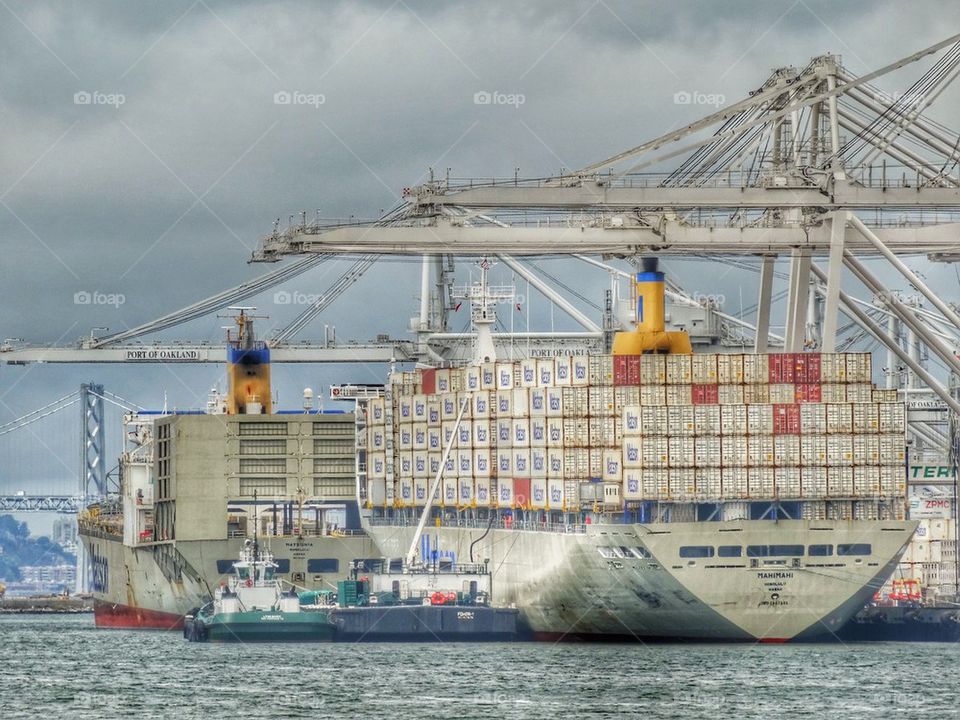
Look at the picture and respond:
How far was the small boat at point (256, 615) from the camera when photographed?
90.0 m

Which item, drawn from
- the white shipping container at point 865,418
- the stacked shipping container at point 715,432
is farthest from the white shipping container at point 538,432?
the white shipping container at point 865,418

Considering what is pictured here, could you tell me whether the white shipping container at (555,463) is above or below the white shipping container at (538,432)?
below

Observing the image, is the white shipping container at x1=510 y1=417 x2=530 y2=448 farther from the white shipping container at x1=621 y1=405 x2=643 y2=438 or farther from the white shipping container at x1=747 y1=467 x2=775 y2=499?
the white shipping container at x1=747 y1=467 x2=775 y2=499

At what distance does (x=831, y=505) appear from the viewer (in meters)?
85.1

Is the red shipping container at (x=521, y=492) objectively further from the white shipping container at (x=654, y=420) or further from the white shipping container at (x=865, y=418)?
the white shipping container at (x=865, y=418)

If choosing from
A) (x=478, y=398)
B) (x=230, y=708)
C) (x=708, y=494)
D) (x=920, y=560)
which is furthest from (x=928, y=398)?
(x=230, y=708)

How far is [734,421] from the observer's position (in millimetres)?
84500

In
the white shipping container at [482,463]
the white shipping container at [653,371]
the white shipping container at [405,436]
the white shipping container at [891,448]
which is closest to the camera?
the white shipping container at [891,448]

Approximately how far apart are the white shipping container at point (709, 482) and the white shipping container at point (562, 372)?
22.9 ft

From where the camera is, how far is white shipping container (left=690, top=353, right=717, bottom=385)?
8581 cm

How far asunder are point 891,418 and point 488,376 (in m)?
16.0

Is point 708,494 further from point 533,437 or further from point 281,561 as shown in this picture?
point 281,561

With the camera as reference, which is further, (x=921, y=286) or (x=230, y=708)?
(x=921, y=286)

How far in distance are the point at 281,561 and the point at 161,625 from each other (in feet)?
27.9
